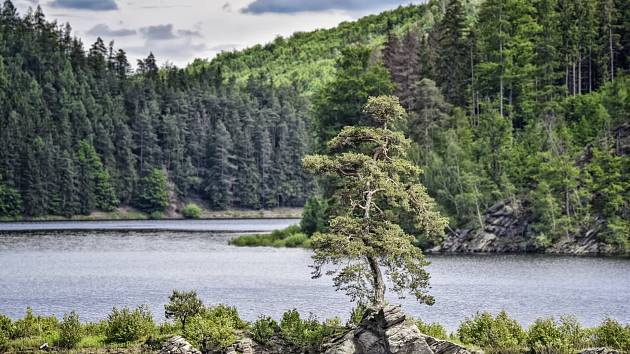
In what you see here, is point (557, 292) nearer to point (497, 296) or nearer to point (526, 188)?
point (497, 296)

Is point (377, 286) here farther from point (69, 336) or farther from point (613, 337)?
point (69, 336)

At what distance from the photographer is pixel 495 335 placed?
1351 inches

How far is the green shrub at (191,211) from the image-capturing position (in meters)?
192

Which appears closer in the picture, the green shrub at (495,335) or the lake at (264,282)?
the green shrub at (495,335)

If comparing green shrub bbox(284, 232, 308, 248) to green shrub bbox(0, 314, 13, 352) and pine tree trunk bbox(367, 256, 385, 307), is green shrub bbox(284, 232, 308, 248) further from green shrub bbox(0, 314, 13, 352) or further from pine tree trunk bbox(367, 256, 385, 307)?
green shrub bbox(0, 314, 13, 352)

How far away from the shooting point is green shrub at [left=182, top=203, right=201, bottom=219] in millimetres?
192500

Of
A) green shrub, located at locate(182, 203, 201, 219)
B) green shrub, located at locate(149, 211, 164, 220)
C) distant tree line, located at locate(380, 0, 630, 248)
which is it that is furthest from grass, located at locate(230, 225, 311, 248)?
green shrub, located at locate(182, 203, 201, 219)

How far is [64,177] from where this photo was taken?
17425 centimetres

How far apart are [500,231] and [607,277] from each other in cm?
2663

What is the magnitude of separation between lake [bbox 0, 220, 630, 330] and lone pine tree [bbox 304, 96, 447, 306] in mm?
8257

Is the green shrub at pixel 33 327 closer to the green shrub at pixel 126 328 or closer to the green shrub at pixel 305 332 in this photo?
the green shrub at pixel 126 328

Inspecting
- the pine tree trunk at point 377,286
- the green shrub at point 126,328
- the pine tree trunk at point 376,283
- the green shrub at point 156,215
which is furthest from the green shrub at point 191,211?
the pine tree trunk at point 377,286

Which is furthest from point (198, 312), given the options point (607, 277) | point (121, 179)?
point (121, 179)

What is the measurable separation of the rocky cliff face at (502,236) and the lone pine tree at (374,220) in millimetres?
53928
